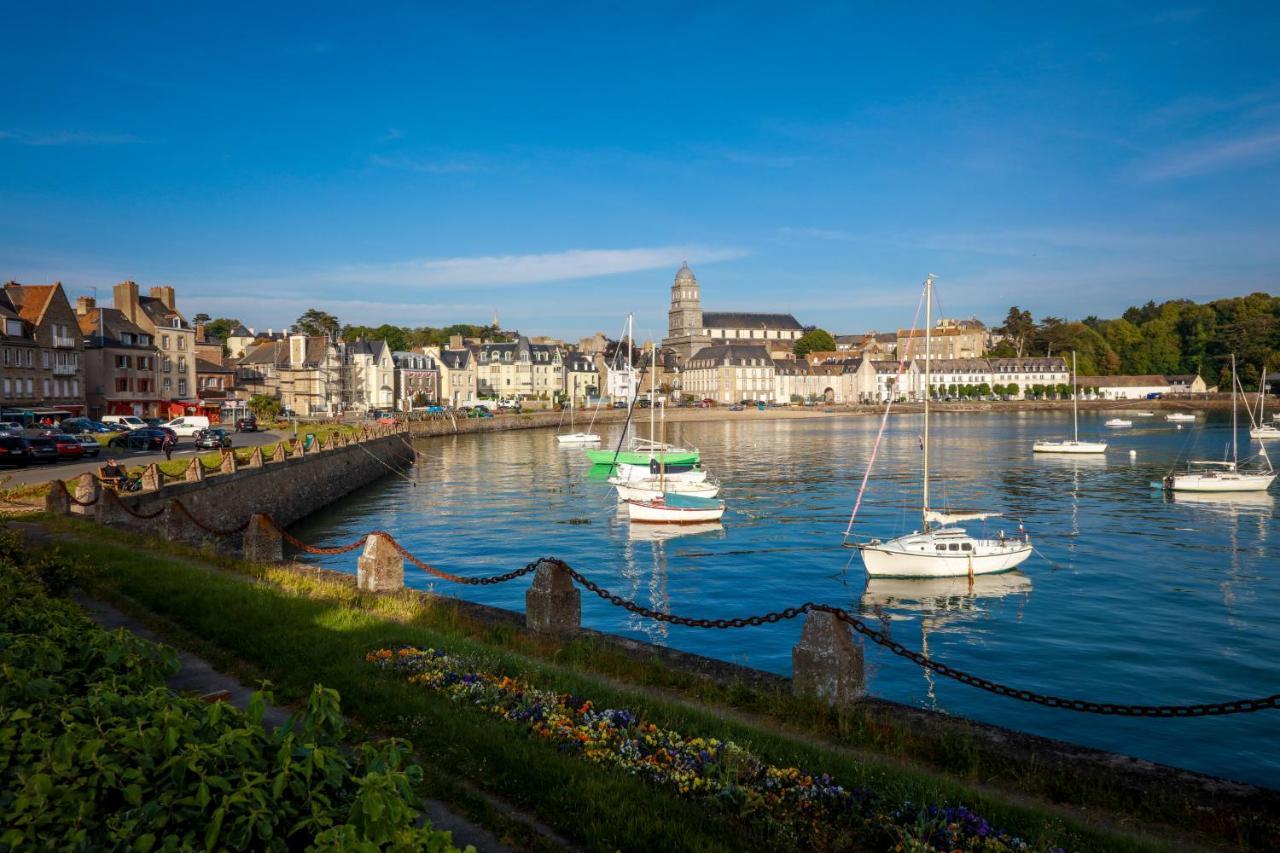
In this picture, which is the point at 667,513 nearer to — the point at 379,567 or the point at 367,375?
the point at 379,567

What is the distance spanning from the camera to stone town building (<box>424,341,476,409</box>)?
153375 mm

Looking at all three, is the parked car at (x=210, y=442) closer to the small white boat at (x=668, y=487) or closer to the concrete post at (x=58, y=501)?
the small white boat at (x=668, y=487)

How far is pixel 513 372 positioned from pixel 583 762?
16886cm

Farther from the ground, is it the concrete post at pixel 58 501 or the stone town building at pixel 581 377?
the stone town building at pixel 581 377

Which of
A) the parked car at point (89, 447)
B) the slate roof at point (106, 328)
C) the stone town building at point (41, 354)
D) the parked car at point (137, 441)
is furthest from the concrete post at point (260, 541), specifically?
the slate roof at point (106, 328)

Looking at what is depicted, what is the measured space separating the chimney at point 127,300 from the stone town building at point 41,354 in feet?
42.9

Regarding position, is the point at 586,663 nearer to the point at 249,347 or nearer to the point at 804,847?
the point at 804,847

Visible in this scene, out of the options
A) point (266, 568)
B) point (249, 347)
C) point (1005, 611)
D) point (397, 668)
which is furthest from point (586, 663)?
point (249, 347)

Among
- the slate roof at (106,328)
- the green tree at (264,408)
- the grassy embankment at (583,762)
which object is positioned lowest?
the grassy embankment at (583,762)

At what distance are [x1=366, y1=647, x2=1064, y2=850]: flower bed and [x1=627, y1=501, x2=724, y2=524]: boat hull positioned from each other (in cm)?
3421

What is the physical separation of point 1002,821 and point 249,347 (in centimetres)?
17359

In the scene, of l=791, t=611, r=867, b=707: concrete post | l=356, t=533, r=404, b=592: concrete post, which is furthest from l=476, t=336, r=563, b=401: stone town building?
l=791, t=611, r=867, b=707: concrete post

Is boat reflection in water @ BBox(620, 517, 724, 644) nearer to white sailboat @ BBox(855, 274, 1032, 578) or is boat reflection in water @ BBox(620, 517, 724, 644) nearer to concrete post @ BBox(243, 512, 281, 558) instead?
white sailboat @ BBox(855, 274, 1032, 578)

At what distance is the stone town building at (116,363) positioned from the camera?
8375cm
